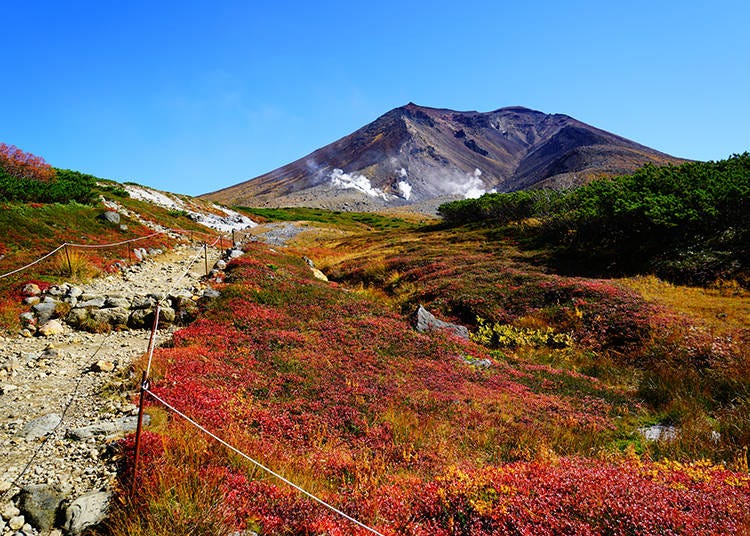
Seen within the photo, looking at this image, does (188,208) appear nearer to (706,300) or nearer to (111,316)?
(111,316)

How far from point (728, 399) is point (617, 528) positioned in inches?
311

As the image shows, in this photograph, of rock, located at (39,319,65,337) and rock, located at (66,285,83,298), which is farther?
rock, located at (66,285,83,298)

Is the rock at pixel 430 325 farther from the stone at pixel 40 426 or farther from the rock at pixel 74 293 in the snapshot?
the rock at pixel 74 293

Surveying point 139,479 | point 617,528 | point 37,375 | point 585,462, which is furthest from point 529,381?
point 37,375

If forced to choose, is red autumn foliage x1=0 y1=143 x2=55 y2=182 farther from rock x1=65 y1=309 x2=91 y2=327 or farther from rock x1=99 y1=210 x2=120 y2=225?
rock x1=65 y1=309 x2=91 y2=327

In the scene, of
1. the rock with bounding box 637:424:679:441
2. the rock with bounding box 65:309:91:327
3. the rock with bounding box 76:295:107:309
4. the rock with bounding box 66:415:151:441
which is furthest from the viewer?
the rock with bounding box 76:295:107:309

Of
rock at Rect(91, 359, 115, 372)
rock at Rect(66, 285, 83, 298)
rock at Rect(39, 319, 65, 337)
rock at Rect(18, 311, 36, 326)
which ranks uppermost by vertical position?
rock at Rect(66, 285, 83, 298)

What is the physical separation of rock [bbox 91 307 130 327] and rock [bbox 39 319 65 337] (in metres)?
0.79

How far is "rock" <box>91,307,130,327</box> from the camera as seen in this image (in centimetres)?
1123

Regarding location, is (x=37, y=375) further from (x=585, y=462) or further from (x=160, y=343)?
(x=585, y=462)

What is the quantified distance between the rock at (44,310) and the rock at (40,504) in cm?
829

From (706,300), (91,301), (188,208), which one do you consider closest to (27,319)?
(91,301)

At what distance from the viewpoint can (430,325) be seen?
15.0 m

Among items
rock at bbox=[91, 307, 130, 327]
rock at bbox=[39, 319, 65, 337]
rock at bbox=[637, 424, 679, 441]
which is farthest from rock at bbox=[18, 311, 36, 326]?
rock at bbox=[637, 424, 679, 441]
